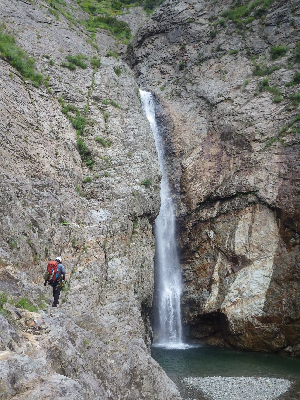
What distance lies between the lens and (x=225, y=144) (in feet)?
82.6

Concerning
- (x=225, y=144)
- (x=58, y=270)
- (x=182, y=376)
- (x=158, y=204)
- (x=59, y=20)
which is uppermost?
(x=59, y=20)

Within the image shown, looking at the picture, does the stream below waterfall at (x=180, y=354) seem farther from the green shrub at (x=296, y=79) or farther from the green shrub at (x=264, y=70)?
the green shrub at (x=296, y=79)

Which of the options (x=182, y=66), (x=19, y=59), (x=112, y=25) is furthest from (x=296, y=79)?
(x=112, y=25)

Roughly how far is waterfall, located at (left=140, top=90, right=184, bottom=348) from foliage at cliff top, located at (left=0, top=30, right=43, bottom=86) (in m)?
11.5

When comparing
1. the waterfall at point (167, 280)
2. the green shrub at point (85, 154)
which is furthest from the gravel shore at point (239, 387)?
the green shrub at point (85, 154)

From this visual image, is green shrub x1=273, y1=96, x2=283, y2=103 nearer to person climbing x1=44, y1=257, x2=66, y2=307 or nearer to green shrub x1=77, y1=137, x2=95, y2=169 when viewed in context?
green shrub x1=77, y1=137, x2=95, y2=169

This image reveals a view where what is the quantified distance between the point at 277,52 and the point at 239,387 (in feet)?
86.8

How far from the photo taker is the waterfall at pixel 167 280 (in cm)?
2219

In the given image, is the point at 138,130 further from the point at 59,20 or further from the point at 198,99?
the point at 59,20

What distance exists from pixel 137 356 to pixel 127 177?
37.3ft

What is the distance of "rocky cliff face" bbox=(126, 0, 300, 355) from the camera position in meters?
20.1

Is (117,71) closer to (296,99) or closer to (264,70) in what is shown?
(264,70)

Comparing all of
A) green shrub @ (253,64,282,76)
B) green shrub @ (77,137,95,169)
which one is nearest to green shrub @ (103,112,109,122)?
green shrub @ (77,137,95,169)

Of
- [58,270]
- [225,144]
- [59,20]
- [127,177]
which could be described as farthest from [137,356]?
[59,20]
